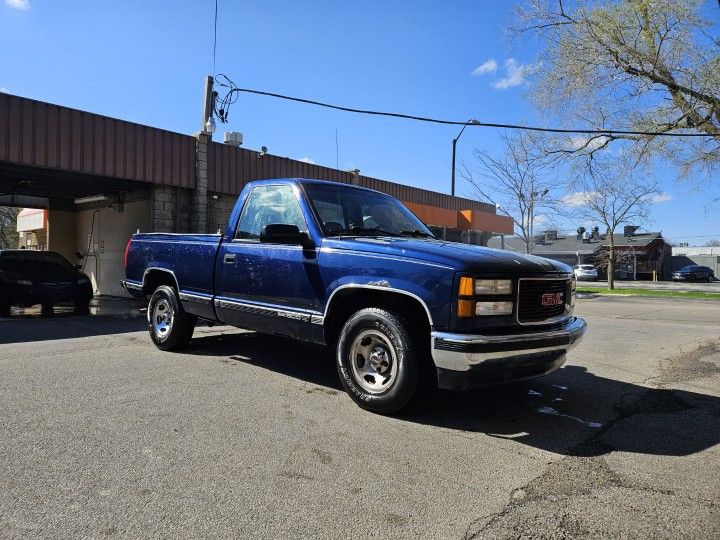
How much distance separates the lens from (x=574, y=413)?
4488 mm

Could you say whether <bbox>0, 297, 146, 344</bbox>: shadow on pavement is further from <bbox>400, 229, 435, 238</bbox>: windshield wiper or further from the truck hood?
the truck hood

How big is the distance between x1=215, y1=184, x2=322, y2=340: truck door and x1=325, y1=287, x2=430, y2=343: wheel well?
19 cm

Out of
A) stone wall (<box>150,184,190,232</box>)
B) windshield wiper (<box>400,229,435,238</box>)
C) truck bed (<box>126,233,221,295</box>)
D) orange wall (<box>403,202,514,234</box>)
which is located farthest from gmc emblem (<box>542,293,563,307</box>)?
Result: orange wall (<box>403,202,514,234</box>)

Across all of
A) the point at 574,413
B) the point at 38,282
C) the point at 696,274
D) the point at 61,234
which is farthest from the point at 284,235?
the point at 696,274

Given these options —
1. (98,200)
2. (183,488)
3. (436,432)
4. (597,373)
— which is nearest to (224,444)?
(183,488)

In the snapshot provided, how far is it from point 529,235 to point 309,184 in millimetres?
23269

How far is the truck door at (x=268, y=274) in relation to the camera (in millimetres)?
4766

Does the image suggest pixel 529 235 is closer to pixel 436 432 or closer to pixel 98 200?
pixel 98 200

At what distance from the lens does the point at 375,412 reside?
14.0ft

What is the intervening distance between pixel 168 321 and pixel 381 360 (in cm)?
352

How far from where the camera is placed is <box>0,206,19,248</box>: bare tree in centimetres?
4209

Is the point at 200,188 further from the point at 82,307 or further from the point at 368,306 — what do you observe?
the point at 368,306

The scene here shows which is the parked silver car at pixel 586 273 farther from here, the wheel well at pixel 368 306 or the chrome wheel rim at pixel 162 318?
the wheel well at pixel 368 306

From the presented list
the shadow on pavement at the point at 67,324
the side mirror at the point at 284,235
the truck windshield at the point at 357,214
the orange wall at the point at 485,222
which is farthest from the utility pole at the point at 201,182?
the orange wall at the point at 485,222
